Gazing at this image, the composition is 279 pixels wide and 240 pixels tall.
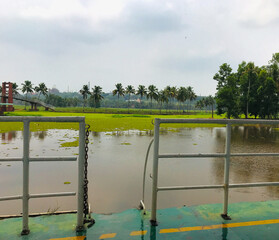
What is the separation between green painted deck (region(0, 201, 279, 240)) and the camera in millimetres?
2645

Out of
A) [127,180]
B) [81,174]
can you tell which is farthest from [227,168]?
[127,180]

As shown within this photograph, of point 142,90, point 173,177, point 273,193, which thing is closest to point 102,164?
point 173,177

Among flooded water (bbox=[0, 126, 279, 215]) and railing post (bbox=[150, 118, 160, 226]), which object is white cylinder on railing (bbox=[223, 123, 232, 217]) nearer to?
railing post (bbox=[150, 118, 160, 226])

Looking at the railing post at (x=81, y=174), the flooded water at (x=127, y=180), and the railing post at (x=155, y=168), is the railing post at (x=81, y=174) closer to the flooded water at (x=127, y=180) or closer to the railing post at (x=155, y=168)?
the railing post at (x=155, y=168)

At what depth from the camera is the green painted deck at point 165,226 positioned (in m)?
2.64

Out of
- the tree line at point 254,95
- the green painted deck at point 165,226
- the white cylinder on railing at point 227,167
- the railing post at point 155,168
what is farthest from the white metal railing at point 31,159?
the tree line at point 254,95

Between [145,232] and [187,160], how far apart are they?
6.63 meters

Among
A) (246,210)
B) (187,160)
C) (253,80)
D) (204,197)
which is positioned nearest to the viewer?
(246,210)

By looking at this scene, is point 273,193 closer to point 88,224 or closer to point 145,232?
point 145,232

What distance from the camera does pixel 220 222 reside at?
9.91ft

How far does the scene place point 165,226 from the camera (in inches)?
→ 113

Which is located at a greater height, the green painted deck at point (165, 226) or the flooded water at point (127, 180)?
the green painted deck at point (165, 226)

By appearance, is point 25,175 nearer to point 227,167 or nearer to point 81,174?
point 81,174

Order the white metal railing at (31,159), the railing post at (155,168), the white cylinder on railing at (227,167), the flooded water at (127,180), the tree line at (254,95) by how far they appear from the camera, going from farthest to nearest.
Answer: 1. the tree line at (254,95)
2. the flooded water at (127,180)
3. the white cylinder on railing at (227,167)
4. the railing post at (155,168)
5. the white metal railing at (31,159)
